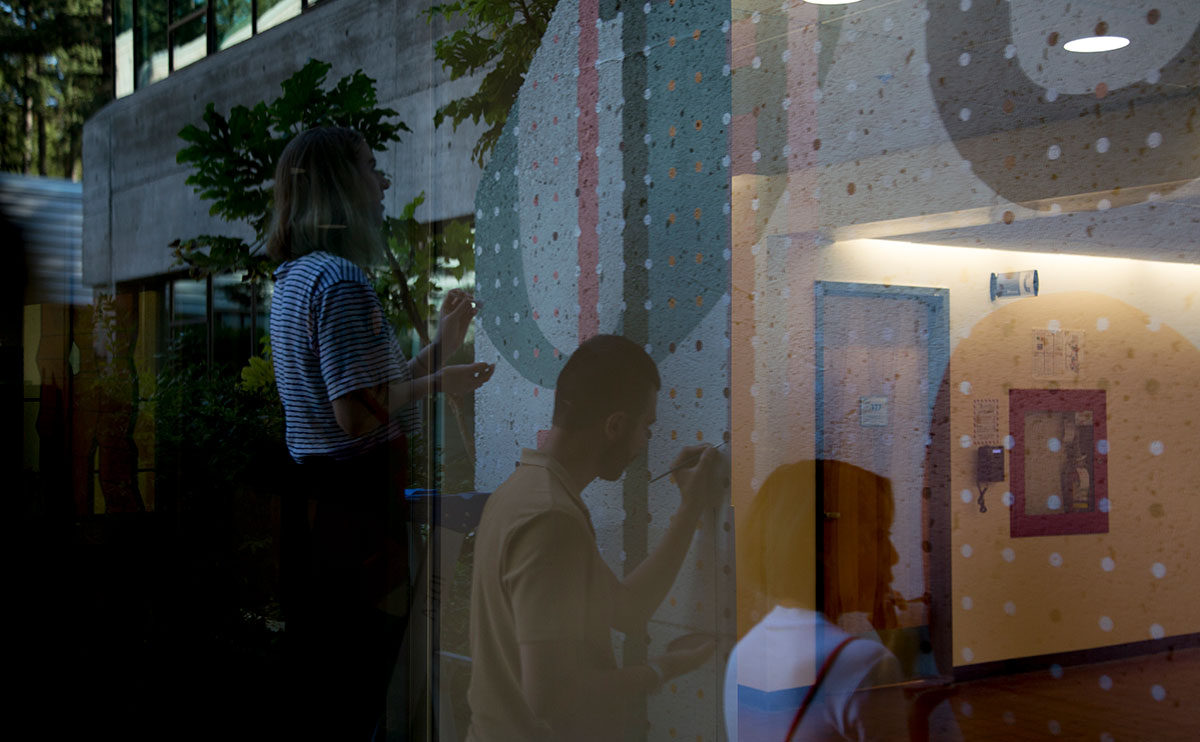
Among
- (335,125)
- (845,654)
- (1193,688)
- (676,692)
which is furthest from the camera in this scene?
(335,125)

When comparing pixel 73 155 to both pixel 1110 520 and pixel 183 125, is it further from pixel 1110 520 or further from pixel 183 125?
pixel 1110 520

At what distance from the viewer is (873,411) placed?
1.82m

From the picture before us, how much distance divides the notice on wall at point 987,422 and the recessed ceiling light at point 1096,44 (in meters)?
0.49

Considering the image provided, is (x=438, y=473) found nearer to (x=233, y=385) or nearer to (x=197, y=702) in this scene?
(x=233, y=385)

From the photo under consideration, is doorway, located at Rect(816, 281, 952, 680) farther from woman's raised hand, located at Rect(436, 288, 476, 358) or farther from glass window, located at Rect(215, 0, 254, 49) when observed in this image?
glass window, located at Rect(215, 0, 254, 49)

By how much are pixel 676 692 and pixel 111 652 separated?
2.20m

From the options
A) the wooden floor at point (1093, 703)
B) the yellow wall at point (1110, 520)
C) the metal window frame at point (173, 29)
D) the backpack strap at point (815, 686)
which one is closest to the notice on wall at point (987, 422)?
the yellow wall at point (1110, 520)

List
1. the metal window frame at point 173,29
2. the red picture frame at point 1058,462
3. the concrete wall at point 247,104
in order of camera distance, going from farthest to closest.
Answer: the metal window frame at point 173,29, the concrete wall at point 247,104, the red picture frame at point 1058,462

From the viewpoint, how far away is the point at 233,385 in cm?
358

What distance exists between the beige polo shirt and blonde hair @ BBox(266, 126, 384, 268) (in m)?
1.07

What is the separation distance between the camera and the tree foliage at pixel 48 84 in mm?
3721

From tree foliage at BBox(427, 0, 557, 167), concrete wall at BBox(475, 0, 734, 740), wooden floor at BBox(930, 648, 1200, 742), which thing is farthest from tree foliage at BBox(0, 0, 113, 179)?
wooden floor at BBox(930, 648, 1200, 742)

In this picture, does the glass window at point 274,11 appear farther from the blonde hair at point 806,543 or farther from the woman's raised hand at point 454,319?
the blonde hair at point 806,543

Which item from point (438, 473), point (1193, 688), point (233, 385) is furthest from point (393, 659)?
point (1193, 688)
